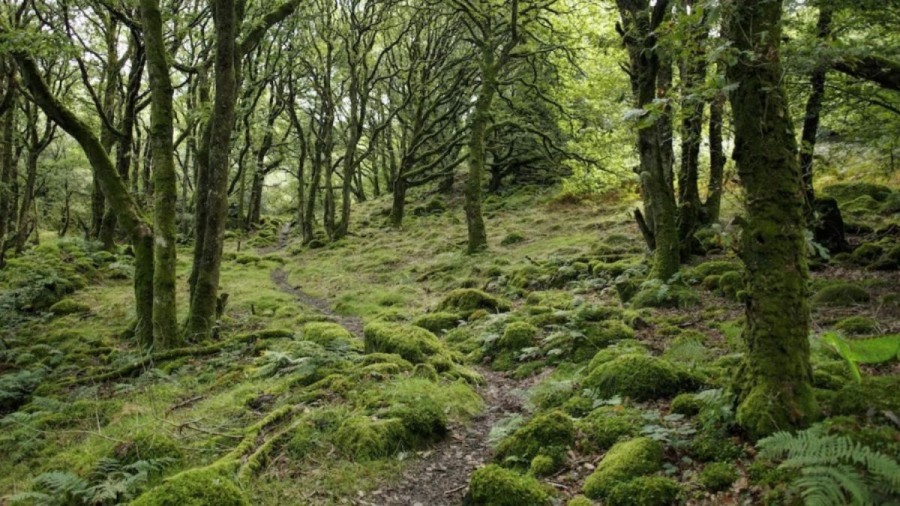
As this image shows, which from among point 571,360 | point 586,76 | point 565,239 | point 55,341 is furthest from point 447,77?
point 571,360

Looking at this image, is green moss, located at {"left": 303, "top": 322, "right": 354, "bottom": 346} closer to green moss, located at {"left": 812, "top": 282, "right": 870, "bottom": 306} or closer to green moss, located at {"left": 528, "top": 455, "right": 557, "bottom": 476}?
green moss, located at {"left": 528, "top": 455, "right": 557, "bottom": 476}

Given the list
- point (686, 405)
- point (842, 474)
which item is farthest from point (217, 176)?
point (842, 474)

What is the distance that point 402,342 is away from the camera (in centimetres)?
835

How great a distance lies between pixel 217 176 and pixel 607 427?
8.26 metres

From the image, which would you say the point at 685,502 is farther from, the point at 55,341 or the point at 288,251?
the point at 288,251

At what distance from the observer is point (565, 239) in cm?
1778

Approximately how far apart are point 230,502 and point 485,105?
1579cm

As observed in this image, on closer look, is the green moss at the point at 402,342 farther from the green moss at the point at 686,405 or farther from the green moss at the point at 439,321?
the green moss at the point at 686,405

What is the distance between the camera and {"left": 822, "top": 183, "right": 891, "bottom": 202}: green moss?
1444 cm

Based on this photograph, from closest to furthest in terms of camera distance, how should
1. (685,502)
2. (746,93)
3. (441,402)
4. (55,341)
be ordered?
1. (685,502)
2. (746,93)
3. (441,402)
4. (55,341)

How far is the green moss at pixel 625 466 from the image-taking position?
432cm

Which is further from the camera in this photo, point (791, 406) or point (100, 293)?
point (100, 293)

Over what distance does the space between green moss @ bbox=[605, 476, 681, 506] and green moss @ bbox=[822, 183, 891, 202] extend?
531 inches

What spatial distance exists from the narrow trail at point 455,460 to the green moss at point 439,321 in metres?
2.98
